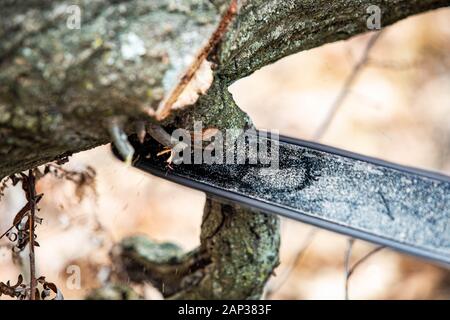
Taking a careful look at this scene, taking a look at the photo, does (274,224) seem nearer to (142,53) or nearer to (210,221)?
(210,221)

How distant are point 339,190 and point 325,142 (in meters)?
1.36

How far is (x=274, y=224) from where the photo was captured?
1.23 meters

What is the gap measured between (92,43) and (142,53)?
0.21ft

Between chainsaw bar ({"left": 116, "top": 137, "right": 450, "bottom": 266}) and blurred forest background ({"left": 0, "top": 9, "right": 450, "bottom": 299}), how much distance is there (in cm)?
75

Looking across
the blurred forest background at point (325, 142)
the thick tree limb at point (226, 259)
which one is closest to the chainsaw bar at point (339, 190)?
the thick tree limb at point (226, 259)

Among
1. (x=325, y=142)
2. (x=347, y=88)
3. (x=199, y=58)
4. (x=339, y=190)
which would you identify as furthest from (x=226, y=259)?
(x=325, y=142)

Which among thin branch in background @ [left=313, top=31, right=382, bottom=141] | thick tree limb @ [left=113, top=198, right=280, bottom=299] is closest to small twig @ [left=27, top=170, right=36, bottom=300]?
thick tree limb @ [left=113, top=198, right=280, bottom=299]

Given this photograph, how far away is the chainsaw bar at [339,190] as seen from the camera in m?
0.91

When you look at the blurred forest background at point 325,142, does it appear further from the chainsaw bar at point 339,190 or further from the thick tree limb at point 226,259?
the chainsaw bar at point 339,190

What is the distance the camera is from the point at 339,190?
0.98m

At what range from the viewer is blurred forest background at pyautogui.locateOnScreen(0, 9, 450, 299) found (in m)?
1.88

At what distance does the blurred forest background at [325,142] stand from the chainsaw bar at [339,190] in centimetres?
75
